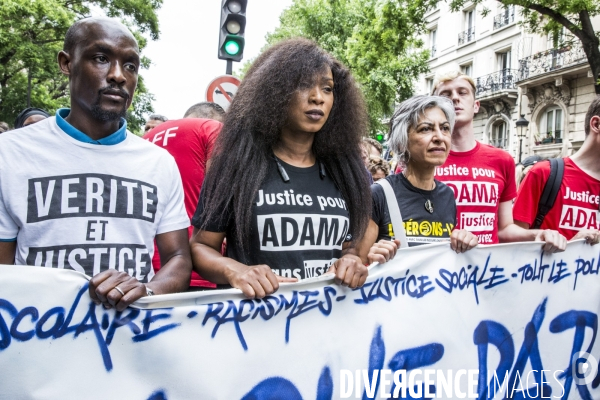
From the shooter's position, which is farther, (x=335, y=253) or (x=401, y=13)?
(x=401, y=13)

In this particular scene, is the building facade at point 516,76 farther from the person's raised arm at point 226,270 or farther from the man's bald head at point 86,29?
the man's bald head at point 86,29

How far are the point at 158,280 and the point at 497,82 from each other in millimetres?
26541

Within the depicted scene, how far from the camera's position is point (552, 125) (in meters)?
22.8

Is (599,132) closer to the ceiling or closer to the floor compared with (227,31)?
closer to the floor

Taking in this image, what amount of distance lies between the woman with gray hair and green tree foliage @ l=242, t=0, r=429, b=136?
6434 mm

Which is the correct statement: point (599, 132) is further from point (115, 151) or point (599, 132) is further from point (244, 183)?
point (115, 151)

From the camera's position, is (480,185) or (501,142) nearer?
(480,185)

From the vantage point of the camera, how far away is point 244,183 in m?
2.02

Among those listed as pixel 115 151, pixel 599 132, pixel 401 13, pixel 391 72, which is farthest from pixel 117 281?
pixel 391 72

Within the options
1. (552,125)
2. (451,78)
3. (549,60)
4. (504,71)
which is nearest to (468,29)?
(504,71)

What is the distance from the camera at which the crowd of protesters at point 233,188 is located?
5.66ft

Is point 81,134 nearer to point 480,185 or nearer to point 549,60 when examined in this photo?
point 480,185

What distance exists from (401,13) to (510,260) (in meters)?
11.7

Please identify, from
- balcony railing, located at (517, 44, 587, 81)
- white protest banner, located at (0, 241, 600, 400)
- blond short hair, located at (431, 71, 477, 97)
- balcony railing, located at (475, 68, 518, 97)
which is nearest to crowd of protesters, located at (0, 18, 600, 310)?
white protest banner, located at (0, 241, 600, 400)
